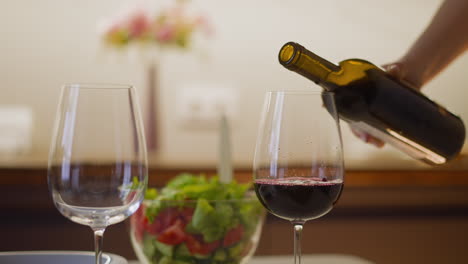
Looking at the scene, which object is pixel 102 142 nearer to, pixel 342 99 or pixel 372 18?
Result: pixel 342 99

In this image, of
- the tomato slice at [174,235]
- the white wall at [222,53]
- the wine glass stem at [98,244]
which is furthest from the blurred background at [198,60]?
the wine glass stem at [98,244]

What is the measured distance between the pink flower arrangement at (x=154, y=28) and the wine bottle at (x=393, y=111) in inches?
64.7

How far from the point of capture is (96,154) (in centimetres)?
68

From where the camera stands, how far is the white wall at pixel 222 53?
2801 mm

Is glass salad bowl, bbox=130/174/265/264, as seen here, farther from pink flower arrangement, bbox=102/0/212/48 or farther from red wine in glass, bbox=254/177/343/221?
pink flower arrangement, bbox=102/0/212/48

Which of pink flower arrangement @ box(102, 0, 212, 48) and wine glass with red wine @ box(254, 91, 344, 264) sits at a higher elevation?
pink flower arrangement @ box(102, 0, 212, 48)

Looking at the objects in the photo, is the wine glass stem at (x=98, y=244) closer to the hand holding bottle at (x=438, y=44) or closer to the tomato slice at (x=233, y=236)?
the tomato slice at (x=233, y=236)

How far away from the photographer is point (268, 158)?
787 millimetres

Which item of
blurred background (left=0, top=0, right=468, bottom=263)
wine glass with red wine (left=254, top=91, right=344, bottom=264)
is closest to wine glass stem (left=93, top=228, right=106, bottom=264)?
wine glass with red wine (left=254, top=91, right=344, bottom=264)

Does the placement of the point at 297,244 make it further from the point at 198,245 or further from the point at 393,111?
the point at 393,111

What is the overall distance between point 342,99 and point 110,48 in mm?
1840

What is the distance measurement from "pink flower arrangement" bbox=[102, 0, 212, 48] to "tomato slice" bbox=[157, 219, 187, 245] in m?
1.74

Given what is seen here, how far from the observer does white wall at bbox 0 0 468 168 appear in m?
2.80

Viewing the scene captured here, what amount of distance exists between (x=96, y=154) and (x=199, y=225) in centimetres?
27
